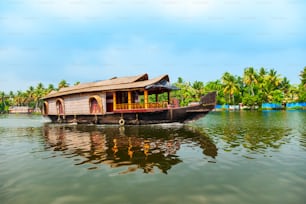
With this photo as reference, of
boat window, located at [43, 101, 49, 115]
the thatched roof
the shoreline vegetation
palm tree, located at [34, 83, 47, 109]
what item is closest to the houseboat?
the thatched roof

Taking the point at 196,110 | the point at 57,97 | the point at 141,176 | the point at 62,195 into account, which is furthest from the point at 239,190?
the point at 57,97

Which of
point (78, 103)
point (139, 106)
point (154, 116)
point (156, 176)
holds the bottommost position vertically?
point (156, 176)

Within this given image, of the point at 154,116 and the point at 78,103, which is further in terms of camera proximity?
the point at 78,103

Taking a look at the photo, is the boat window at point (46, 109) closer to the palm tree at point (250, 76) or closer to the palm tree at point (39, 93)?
the palm tree at point (250, 76)

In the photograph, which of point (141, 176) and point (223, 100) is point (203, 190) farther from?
point (223, 100)

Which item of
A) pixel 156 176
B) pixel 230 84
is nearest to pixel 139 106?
pixel 156 176

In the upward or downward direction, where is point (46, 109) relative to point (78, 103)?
downward

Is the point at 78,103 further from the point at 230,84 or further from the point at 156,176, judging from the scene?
the point at 230,84

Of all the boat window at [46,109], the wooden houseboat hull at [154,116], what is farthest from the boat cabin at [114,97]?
the boat window at [46,109]

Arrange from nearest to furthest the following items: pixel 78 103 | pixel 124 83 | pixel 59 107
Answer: pixel 124 83 → pixel 78 103 → pixel 59 107

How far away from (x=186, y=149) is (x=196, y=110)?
8226mm

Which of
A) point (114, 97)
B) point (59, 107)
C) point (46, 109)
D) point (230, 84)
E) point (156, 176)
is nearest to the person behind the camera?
point (156, 176)

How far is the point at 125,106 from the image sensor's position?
17.5 meters

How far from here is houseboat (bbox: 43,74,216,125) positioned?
16.0m
